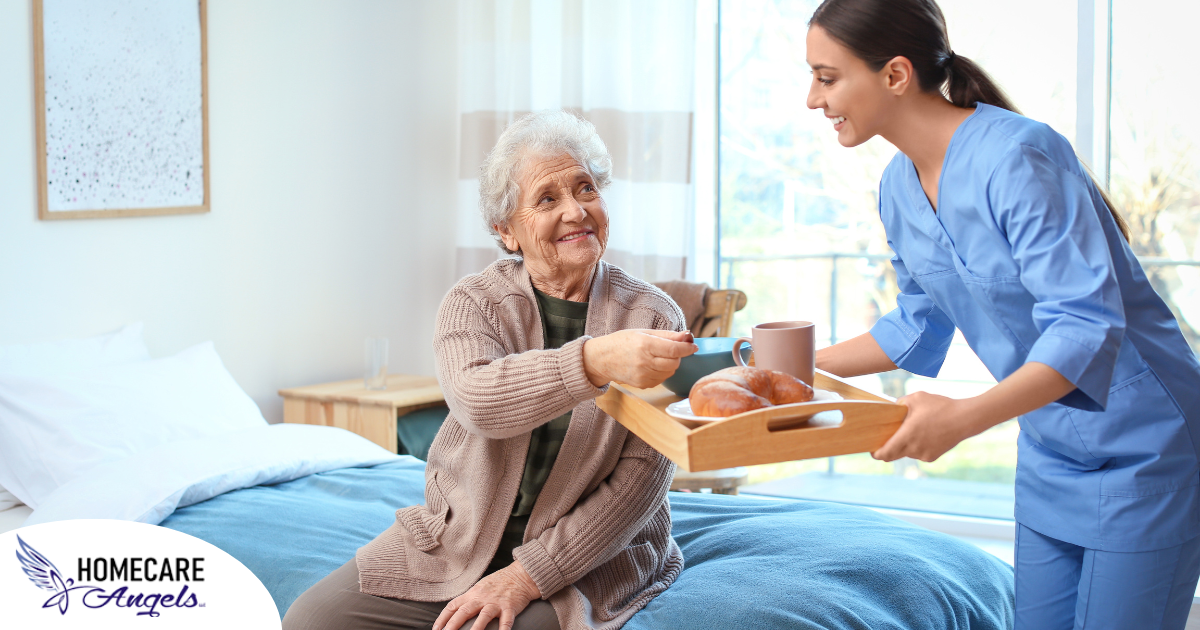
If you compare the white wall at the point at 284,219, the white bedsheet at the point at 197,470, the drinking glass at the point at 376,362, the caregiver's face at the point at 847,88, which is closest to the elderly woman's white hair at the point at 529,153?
the caregiver's face at the point at 847,88

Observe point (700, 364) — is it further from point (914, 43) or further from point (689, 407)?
point (914, 43)

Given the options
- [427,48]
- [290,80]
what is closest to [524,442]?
[290,80]

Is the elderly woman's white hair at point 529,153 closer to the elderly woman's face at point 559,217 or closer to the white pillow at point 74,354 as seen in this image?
the elderly woman's face at point 559,217

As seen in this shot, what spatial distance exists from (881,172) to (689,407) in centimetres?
328

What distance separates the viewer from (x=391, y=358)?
13.2 ft

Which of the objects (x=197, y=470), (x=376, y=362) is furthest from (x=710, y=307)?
(x=197, y=470)

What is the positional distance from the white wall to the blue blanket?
3.09 feet

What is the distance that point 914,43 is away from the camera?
1395 mm

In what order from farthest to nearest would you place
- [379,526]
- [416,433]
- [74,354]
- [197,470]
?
[416,433] → [74,354] → [197,470] → [379,526]

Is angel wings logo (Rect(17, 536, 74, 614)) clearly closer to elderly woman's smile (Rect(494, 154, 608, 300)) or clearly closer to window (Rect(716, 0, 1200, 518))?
elderly woman's smile (Rect(494, 154, 608, 300))

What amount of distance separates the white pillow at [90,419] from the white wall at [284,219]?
315mm

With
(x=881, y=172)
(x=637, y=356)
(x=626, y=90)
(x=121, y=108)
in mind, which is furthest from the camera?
(x=881, y=172)

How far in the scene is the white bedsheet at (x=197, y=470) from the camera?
7.04 ft

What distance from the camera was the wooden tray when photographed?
110 centimetres
